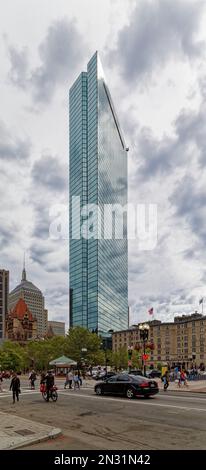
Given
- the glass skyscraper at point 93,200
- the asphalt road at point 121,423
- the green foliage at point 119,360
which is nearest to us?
the asphalt road at point 121,423

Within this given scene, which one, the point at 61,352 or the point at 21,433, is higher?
the point at 21,433

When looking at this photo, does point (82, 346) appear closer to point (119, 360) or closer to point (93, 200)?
point (119, 360)

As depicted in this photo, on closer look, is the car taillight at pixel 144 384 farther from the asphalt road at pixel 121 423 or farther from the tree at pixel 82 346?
the tree at pixel 82 346

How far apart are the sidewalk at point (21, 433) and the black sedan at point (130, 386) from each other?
35.9 feet

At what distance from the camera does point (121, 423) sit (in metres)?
16.3

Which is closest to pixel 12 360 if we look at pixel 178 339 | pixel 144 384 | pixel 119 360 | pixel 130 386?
pixel 119 360

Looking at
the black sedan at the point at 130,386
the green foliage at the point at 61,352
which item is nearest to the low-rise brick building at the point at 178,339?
the green foliage at the point at 61,352

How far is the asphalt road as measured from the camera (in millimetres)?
12206

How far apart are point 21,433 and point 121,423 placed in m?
4.18

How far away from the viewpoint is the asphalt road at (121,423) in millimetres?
12206
